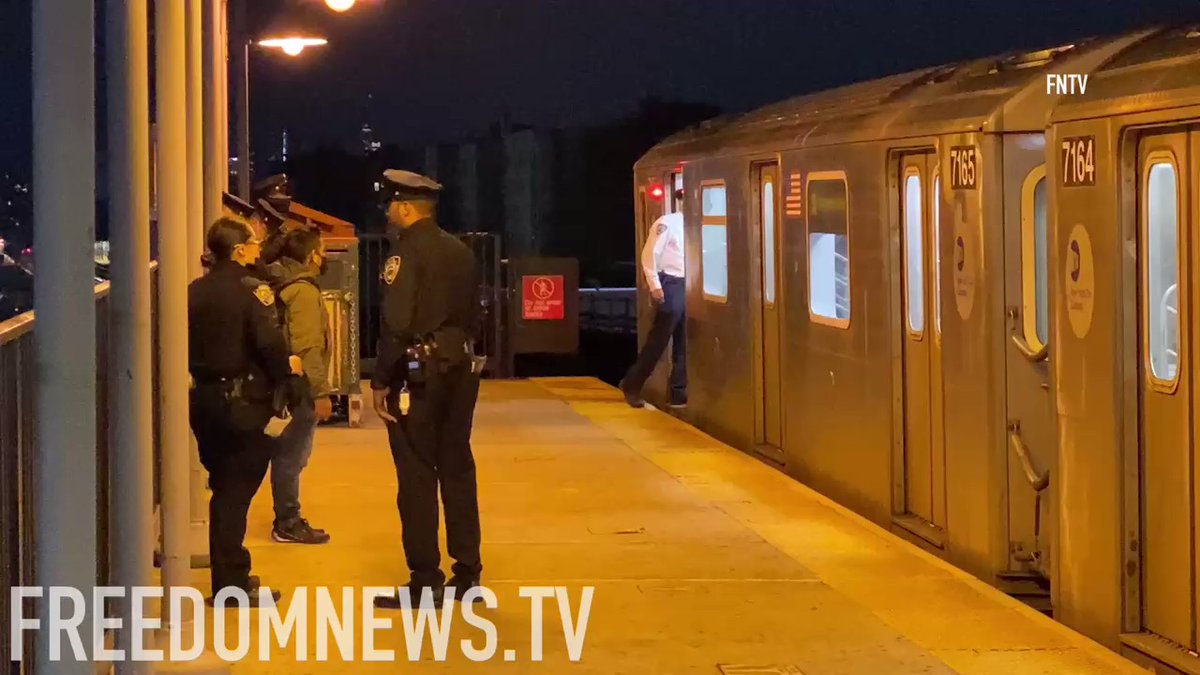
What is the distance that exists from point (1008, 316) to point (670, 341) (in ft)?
24.6

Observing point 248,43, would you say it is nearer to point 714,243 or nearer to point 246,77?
point 246,77

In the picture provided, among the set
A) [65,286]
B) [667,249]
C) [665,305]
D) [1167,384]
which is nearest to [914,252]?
[1167,384]

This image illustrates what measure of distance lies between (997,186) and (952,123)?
0.45m

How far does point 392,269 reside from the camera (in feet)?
22.9

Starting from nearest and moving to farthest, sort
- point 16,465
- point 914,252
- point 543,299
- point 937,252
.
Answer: point 16,465
point 937,252
point 914,252
point 543,299

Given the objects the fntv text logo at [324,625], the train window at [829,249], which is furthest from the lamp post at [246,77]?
the fntv text logo at [324,625]

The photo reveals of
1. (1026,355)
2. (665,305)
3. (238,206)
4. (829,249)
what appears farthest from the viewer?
(665,305)

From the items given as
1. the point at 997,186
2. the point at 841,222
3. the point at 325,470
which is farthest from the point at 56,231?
the point at 325,470

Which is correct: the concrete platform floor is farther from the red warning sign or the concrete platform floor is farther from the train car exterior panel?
the red warning sign

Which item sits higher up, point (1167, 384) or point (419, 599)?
point (1167, 384)

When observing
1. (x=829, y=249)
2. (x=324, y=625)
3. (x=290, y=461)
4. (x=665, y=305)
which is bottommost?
(x=324, y=625)

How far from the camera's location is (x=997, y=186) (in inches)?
300

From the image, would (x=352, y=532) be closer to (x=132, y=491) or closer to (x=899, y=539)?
(x=899, y=539)

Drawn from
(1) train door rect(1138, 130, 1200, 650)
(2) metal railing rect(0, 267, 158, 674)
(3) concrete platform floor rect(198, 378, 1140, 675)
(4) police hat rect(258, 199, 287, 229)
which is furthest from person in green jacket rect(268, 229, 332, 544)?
(1) train door rect(1138, 130, 1200, 650)
